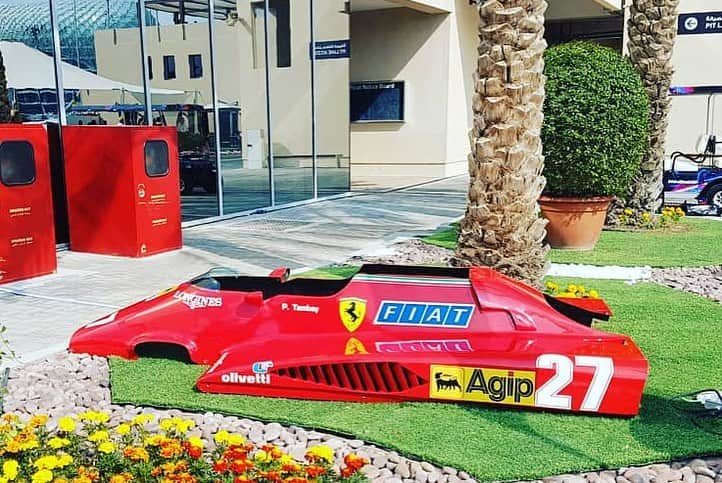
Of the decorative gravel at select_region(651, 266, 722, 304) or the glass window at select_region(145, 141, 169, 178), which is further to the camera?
the glass window at select_region(145, 141, 169, 178)

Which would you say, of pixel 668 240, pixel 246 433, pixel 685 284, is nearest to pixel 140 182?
pixel 246 433

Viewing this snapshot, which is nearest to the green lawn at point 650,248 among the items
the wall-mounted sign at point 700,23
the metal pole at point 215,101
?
the metal pole at point 215,101

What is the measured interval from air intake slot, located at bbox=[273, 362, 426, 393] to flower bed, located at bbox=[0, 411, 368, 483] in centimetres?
92

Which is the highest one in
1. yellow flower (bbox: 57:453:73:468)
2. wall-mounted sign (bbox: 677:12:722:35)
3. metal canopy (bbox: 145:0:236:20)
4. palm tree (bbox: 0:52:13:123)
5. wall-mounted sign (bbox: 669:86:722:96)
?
wall-mounted sign (bbox: 677:12:722:35)

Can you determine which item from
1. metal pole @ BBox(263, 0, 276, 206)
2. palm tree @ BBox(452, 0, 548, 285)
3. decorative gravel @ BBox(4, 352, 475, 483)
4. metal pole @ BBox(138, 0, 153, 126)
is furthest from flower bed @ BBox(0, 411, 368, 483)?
metal pole @ BBox(263, 0, 276, 206)

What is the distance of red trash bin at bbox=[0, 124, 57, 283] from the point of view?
7270mm

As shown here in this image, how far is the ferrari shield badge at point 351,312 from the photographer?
14.5ft

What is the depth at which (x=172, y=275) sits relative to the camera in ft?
25.7

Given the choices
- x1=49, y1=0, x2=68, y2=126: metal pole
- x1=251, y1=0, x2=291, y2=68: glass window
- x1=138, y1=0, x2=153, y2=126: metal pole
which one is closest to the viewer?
x1=49, y1=0, x2=68, y2=126: metal pole

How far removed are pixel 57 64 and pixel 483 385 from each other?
7833mm

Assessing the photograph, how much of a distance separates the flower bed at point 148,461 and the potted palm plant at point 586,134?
20.9 feet

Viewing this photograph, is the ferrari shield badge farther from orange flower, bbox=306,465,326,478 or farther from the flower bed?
orange flower, bbox=306,465,326,478

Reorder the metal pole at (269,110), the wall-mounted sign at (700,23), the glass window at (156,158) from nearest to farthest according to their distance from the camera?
the glass window at (156,158) → the metal pole at (269,110) → the wall-mounted sign at (700,23)

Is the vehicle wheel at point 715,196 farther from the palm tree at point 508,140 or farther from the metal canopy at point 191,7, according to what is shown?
the metal canopy at point 191,7
